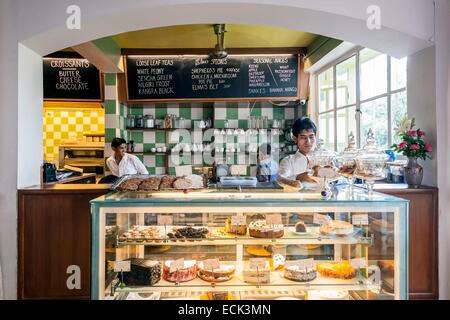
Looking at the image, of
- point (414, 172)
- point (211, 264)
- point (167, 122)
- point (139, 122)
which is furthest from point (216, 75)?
point (211, 264)

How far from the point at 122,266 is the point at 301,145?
187 centimetres

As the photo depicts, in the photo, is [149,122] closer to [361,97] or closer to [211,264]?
[361,97]

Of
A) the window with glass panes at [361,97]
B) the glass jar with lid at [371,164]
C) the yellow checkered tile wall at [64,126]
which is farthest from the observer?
the yellow checkered tile wall at [64,126]

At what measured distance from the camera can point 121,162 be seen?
174 inches

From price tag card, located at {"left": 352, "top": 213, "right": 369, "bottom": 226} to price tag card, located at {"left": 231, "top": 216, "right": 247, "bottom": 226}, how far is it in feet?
2.05

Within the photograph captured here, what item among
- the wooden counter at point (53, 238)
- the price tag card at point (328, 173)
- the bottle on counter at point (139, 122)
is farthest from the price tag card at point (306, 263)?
the bottle on counter at point (139, 122)

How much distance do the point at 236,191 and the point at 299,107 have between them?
3345 mm

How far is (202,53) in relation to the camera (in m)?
4.75

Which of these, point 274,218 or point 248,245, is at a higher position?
point 274,218

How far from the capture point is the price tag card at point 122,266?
1920 millimetres

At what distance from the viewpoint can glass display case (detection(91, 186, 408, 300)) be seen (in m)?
1.85

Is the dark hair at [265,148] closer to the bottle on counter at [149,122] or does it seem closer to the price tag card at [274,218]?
the bottle on counter at [149,122]
